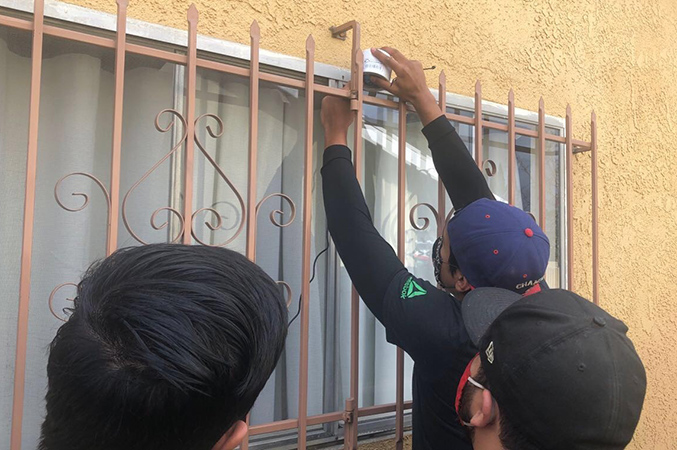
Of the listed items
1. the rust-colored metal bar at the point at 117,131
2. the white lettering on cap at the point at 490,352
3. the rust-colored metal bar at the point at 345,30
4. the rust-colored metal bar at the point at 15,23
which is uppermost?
the rust-colored metal bar at the point at 345,30

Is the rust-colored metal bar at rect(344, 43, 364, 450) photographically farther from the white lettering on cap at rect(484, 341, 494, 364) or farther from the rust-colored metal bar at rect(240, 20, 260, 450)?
the white lettering on cap at rect(484, 341, 494, 364)

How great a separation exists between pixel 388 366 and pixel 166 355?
1.99 m

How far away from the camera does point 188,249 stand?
881 millimetres

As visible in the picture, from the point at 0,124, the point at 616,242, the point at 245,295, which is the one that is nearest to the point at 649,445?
the point at 616,242

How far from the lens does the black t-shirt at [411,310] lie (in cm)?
156

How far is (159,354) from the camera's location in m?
0.76

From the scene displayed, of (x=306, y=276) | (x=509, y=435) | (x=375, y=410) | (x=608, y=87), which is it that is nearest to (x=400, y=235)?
(x=306, y=276)

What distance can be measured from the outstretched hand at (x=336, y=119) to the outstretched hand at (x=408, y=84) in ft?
0.59

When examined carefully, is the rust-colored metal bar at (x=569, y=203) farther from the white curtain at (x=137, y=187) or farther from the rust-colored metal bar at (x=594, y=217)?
the white curtain at (x=137, y=187)

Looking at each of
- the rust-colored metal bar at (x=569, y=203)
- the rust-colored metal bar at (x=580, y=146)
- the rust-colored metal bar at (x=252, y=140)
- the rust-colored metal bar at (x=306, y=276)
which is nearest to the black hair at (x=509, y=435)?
the rust-colored metal bar at (x=306, y=276)

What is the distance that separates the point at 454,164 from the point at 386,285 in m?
0.71

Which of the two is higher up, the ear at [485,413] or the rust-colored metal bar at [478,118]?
the rust-colored metal bar at [478,118]

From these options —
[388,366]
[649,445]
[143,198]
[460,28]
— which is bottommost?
[649,445]

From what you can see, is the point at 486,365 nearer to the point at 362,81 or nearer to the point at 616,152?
the point at 362,81
